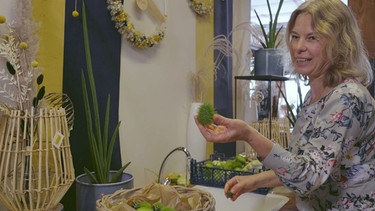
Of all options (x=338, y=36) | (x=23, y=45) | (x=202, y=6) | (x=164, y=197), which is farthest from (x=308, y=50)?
(x=202, y=6)

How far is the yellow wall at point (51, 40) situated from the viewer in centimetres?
134

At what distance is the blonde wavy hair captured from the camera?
3.26ft

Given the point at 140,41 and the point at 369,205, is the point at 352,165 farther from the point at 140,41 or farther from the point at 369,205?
the point at 140,41

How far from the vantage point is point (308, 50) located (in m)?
1.03

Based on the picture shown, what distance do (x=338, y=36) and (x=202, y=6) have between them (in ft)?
4.67

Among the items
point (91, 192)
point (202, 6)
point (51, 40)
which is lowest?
point (91, 192)

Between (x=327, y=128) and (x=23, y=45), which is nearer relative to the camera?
(x=327, y=128)

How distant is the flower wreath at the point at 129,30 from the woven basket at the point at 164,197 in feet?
2.70

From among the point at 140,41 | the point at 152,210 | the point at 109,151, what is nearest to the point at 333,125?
the point at 152,210

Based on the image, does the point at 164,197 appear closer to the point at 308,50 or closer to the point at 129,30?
the point at 308,50

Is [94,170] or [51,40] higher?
[51,40]

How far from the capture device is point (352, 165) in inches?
38.8

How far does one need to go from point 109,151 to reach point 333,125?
2.67 ft

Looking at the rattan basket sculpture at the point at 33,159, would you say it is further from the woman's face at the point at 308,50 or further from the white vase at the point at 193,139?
the white vase at the point at 193,139
